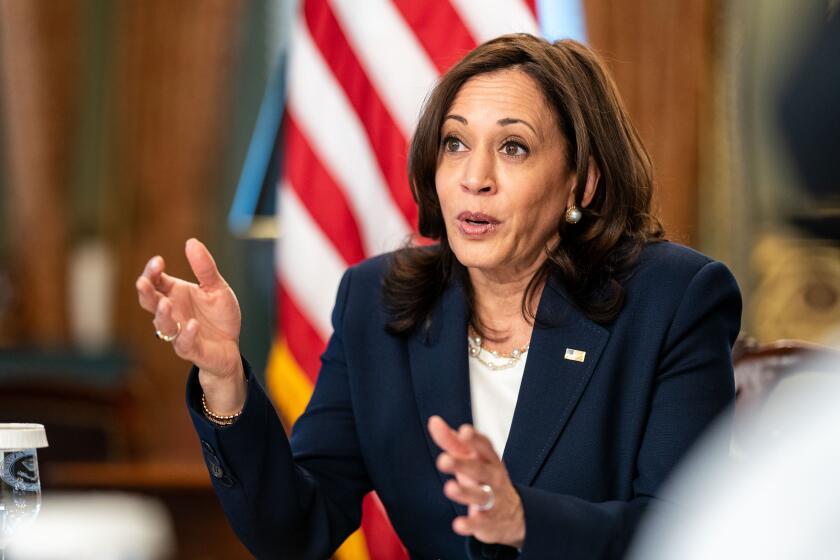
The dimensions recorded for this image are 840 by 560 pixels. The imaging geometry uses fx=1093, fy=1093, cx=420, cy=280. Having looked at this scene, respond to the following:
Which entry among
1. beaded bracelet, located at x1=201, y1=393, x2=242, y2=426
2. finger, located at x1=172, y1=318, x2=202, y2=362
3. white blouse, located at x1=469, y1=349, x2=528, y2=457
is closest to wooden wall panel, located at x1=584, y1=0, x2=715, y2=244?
white blouse, located at x1=469, y1=349, x2=528, y2=457

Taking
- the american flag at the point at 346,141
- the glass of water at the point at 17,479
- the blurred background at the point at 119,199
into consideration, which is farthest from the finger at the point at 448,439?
the blurred background at the point at 119,199

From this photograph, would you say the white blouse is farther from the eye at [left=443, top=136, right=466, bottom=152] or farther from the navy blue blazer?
the eye at [left=443, top=136, right=466, bottom=152]

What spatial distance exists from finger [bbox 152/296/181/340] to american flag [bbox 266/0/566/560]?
1307 millimetres

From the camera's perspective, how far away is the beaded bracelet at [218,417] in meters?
1.73

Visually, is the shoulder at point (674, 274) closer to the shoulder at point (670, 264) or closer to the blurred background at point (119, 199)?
the shoulder at point (670, 264)

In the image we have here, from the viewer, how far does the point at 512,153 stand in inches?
76.8

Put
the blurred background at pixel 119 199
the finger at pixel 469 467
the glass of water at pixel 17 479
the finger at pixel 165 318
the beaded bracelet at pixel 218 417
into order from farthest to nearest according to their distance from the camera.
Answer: the blurred background at pixel 119 199
the beaded bracelet at pixel 218 417
the finger at pixel 165 318
the glass of water at pixel 17 479
the finger at pixel 469 467

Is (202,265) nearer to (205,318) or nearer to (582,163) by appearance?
(205,318)

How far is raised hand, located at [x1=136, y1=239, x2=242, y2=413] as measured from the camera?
62.9 inches

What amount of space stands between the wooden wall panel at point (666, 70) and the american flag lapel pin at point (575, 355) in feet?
6.94

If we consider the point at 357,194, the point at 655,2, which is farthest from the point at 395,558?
the point at 655,2

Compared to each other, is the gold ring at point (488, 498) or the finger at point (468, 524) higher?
the gold ring at point (488, 498)

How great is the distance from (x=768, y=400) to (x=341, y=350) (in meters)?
0.81

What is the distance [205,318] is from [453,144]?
2.00 ft
